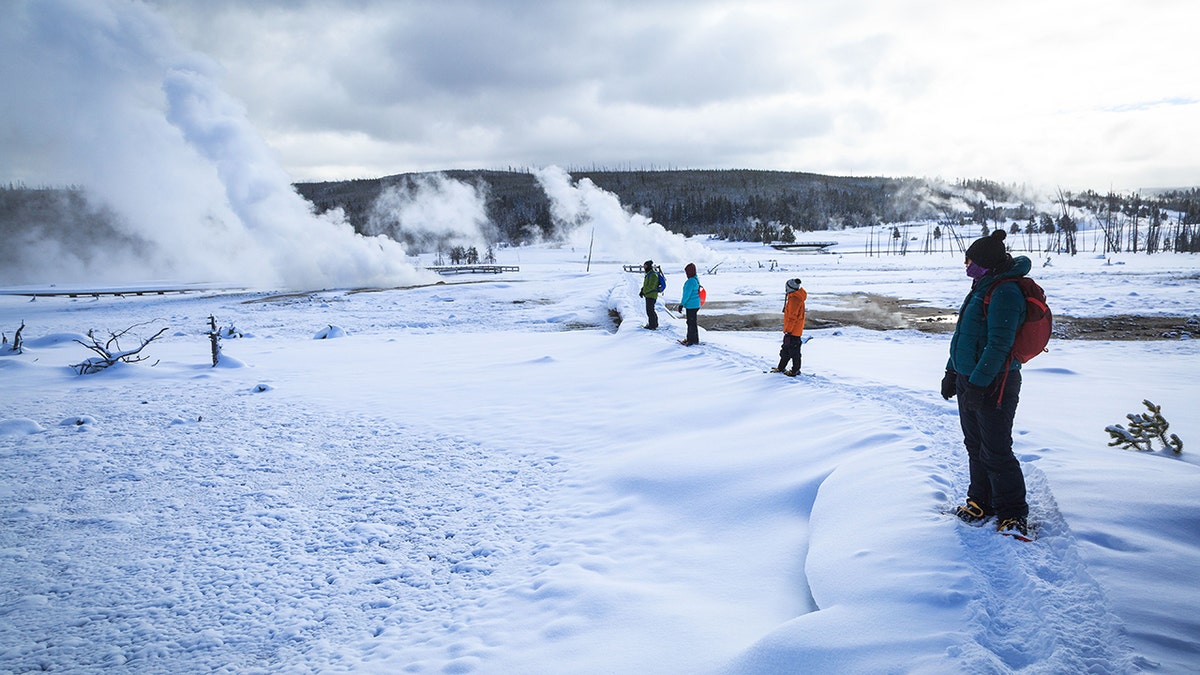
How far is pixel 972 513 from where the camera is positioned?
3375 millimetres

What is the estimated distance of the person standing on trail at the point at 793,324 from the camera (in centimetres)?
808

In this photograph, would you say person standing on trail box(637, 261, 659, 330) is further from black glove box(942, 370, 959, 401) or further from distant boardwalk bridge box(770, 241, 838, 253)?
distant boardwalk bridge box(770, 241, 838, 253)

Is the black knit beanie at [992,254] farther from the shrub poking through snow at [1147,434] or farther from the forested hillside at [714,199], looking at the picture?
the forested hillside at [714,199]

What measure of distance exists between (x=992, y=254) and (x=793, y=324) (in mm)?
4979

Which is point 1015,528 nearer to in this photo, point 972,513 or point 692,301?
point 972,513

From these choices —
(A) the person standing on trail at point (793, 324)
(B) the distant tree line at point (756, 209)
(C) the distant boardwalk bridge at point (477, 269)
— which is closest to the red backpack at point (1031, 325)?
(A) the person standing on trail at point (793, 324)

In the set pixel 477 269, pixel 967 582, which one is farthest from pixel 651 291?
pixel 477 269

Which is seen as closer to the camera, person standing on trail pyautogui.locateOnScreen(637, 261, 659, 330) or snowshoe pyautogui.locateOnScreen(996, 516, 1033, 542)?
snowshoe pyautogui.locateOnScreen(996, 516, 1033, 542)

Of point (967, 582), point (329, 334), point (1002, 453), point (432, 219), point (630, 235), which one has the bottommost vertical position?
point (967, 582)

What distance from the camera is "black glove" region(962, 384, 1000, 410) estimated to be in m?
3.18

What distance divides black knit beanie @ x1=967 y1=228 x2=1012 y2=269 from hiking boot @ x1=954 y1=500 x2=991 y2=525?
4.78ft

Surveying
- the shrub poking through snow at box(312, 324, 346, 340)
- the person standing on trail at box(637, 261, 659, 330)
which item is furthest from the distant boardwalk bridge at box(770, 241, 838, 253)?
the shrub poking through snow at box(312, 324, 346, 340)

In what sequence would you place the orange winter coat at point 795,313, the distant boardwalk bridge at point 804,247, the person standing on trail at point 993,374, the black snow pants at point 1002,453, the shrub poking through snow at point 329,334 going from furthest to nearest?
the distant boardwalk bridge at point 804,247 < the shrub poking through snow at point 329,334 < the orange winter coat at point 795,313 < the black snow pants at point 1002,453 < the person standing on trail at point 993,374

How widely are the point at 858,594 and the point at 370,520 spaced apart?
373cm
